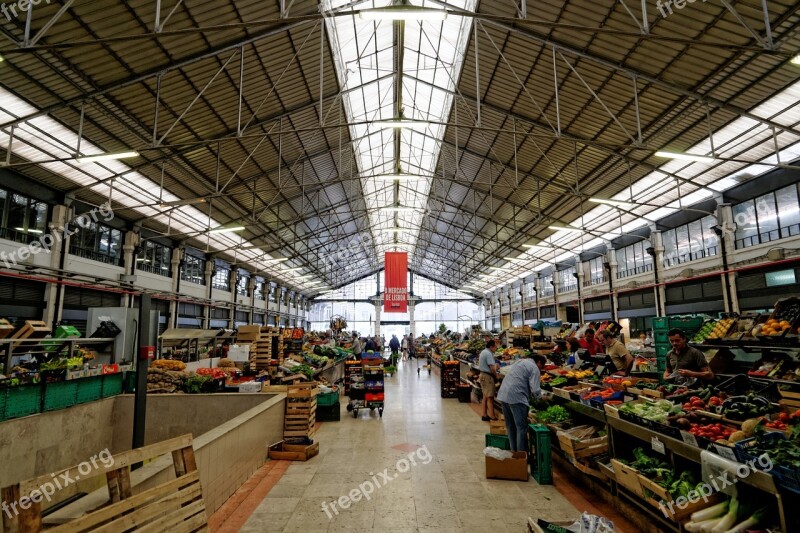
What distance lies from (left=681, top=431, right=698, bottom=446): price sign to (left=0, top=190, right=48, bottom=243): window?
15.1 m

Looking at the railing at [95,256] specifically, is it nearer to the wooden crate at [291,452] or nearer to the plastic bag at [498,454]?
the wooden crate at [291,452]

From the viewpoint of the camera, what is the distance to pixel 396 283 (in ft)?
62.8

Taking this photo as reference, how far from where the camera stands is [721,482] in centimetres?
306

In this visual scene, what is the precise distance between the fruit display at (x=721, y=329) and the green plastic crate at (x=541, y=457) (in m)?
3.38

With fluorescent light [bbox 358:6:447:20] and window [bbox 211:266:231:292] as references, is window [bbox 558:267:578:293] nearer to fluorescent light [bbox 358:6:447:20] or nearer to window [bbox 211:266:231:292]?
window [bbox 211:266:231:292]

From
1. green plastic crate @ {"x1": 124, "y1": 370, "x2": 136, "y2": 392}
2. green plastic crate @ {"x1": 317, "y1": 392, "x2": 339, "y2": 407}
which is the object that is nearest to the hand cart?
green plastic crate @ {"x1": 317, "y1": 392, "x2": 339, "y2": 407}

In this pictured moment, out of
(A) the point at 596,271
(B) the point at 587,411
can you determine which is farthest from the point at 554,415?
(A) the point at 596,271

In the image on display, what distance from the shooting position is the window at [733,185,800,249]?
1191 cm

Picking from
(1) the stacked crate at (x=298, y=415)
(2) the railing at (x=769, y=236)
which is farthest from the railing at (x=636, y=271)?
(1) the stacked crate at (x=298, y=415)

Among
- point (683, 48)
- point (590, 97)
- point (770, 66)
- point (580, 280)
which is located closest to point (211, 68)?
point (590, 97)

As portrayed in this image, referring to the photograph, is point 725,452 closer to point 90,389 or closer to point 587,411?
point 587,411

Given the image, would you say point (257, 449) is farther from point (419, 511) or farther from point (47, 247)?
point (47, 247)

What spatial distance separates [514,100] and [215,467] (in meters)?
11.7
